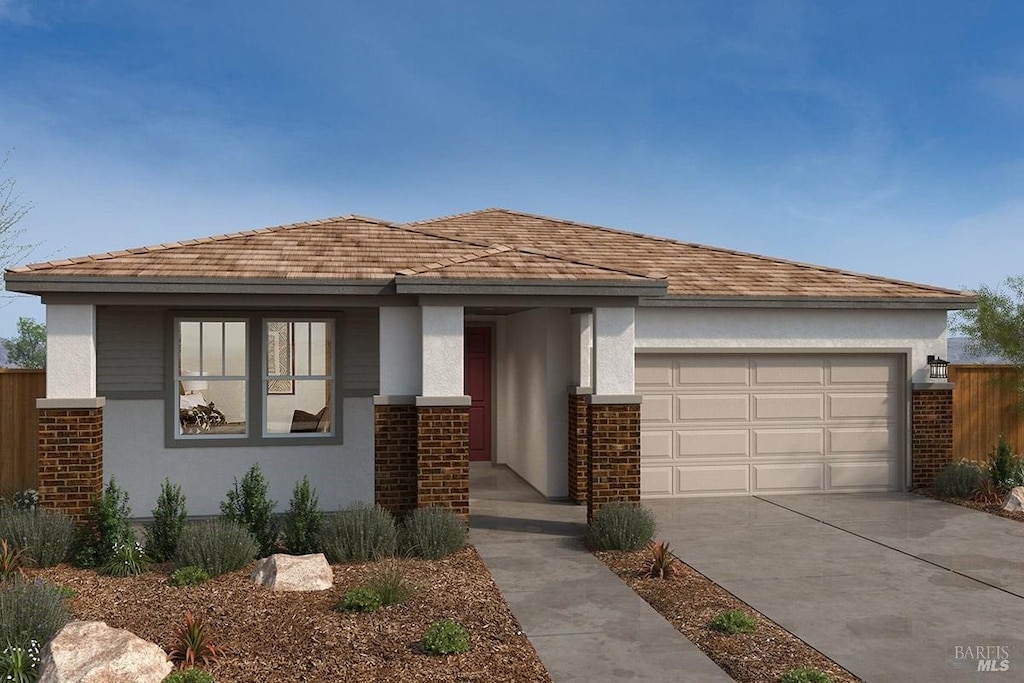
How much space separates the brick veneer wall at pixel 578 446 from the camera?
11.7m

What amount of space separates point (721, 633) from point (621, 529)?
8.66 feet

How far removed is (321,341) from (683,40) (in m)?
12.0

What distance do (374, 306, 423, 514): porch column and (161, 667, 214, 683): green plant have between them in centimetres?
437

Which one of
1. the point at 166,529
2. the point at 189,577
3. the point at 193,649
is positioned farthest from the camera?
the point at 166,529

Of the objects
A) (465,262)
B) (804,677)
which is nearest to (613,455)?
(465,262)

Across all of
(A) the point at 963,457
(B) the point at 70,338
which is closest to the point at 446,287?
(B) the point at 70,338

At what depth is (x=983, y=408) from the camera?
563 inches

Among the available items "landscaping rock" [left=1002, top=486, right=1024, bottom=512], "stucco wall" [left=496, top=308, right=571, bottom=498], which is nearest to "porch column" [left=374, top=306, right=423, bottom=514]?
"stucco wall" [left=496, top=308, right=571, bottom=498]

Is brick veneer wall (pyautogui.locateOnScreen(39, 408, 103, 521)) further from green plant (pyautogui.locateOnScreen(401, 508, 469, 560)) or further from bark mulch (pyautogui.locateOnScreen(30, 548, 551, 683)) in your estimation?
green plant (pyautogui.locateOnScreen(401, 508, 469, 560))

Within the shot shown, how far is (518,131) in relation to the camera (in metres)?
23.1

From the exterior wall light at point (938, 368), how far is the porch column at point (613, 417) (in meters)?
6.30

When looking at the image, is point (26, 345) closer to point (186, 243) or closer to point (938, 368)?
point (186, 243)

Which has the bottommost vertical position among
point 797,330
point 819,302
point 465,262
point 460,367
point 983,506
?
point 983,506

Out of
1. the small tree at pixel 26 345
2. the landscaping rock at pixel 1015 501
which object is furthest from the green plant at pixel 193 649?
the small tree at pixel 26 345
